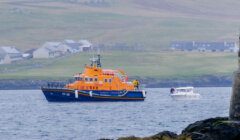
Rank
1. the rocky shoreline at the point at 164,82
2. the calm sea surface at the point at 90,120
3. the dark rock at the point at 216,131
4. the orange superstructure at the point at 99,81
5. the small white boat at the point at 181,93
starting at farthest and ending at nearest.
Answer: the rocky shoreline at the point at 164,82, the small white boat at the point at 181,93, the orange superstructure at the point at 99,81, the calm sea surface at the point at 90,120, the dark rock at the point at 216,131

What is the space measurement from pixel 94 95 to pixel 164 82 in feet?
259

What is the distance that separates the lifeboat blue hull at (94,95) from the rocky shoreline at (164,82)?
6722 centimetres

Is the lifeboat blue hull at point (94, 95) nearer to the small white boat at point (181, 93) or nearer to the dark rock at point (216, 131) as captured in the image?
the small white boat at point (181, 93)

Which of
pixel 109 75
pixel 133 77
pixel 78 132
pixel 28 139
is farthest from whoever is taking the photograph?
pixel 133 77

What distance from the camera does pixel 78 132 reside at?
63531 millimetres

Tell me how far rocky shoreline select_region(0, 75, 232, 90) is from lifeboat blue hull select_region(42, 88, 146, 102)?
67221mm

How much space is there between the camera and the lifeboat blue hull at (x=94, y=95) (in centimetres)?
11400

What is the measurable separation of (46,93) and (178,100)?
16.0 meters

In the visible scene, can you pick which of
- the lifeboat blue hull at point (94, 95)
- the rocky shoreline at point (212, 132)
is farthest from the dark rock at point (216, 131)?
the lifeboat blue hull at point (94, 95)

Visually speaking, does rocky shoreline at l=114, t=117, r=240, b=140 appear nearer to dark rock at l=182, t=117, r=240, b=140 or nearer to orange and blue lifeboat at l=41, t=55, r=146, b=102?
dark rock at l=182, t=117, r=240, b=140

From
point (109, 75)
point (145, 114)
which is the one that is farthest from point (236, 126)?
point (109, 75)

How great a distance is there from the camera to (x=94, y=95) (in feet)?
375

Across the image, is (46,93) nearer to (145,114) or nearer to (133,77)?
(145,114)

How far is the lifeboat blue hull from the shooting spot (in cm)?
11400
